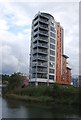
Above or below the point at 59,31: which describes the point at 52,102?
below

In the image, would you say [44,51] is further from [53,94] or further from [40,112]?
[40,112]

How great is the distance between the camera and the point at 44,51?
8106 centimetres

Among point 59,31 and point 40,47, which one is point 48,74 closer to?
point 40,47

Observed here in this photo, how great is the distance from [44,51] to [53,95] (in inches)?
932

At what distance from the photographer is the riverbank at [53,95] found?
54500mm

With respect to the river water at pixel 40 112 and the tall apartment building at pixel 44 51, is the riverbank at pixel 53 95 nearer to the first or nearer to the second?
the river water at pixel 40 112

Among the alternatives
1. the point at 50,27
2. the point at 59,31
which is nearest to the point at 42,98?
the point at 50,27

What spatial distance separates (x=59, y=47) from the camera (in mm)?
89062

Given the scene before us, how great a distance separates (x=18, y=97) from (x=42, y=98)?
10794 mm

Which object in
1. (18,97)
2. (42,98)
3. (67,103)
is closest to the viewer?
(67,103)

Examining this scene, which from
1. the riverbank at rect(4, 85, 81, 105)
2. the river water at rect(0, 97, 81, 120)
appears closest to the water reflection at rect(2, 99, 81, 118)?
the river water at rect(0, 97, 81, 120)

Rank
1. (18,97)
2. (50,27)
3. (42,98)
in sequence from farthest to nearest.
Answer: (50,27) → (18,97) → (42,98)

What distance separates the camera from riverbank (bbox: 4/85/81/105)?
5450 centimetres

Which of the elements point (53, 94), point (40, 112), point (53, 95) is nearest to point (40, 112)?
point (40, 112)
